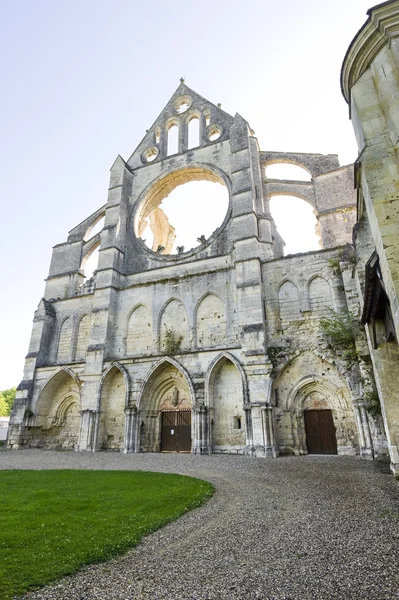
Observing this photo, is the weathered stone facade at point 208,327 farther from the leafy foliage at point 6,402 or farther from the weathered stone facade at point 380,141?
the leafy foliage at point 6,402

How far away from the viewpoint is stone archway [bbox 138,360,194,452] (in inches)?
622

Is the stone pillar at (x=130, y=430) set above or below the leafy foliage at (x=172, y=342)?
below

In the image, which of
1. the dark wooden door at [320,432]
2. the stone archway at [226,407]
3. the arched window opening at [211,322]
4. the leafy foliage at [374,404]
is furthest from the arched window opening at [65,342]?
the leafy foliage at [374,404]

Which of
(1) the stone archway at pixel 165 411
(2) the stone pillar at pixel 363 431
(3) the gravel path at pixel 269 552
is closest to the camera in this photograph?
(3) the gravel path at pixel 269 552

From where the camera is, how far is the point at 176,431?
16.0 meters

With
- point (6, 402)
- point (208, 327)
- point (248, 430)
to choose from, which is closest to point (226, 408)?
point (248, 430)

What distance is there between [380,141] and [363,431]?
9.27 m

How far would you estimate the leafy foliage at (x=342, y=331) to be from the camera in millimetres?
12648

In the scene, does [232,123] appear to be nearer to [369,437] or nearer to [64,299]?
[64,299]

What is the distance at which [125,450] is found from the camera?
49.6 ft

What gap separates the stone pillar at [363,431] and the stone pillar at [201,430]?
223 inches

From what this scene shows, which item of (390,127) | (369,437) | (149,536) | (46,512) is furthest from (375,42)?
(369,437)

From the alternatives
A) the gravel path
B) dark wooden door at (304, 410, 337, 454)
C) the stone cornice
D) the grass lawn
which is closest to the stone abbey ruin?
dark wooden door at (304, 410, 337, 454)

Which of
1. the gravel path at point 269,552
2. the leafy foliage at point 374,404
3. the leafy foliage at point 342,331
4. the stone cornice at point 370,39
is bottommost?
the gravel path at point 269,552
